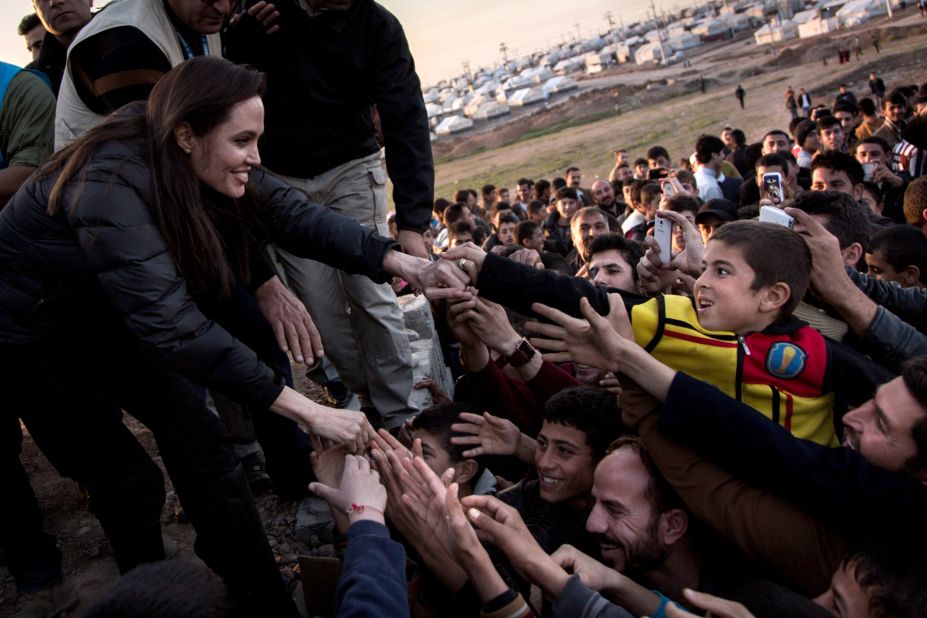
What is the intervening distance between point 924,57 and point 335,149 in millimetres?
38145

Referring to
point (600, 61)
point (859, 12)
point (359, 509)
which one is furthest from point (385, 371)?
point (600, 61)

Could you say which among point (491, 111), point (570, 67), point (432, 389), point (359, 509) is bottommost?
point (570, 67)

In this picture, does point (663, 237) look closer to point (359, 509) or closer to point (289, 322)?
point (289, 322)

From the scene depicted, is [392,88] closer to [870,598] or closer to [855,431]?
[855,431]

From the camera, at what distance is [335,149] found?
12.8 feet

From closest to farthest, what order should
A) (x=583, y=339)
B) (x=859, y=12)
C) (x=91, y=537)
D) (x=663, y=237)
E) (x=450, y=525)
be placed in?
1. (x=450, y=525)
2. (x=583, y=339)
3. (x=91, y=537)
4. (x=663, y=237)
5. (x=859, y=12)

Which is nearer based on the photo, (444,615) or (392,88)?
(444,615)

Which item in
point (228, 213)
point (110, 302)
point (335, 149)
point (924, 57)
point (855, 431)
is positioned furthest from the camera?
point (924, 57)

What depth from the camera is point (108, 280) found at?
2432 mm

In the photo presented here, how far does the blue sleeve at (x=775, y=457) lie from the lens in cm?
203

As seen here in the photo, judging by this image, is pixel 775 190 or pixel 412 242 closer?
pixel 412 242

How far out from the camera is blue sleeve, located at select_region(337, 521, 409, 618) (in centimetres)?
183

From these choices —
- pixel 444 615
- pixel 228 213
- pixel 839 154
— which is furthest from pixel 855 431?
pixel 839 154

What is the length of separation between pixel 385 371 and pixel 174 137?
6.07 ft
